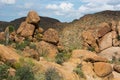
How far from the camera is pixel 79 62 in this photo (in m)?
50.8

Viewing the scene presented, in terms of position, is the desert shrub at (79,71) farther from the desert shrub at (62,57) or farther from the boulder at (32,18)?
the boulder at (32,18)

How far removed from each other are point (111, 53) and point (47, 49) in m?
13.8

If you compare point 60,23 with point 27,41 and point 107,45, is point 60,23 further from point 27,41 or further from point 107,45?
point 27,41

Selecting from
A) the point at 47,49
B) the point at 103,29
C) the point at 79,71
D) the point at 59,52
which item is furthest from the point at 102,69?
the point at 103,29

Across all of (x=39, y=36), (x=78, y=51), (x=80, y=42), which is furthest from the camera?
(x=80, y=42)

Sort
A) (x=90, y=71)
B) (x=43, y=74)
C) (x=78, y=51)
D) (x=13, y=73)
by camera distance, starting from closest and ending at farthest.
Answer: (x=13, y=73), (x=43, y=74), (x=90, y=71), (x=78, y=51)

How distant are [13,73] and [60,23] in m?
51.0

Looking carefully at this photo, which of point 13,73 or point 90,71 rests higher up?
point 13,73

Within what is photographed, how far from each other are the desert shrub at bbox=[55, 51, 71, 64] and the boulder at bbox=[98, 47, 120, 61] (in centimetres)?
1148

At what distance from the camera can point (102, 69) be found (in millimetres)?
49562

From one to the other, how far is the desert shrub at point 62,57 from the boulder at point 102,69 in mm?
4244

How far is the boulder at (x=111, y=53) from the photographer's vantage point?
209 ft

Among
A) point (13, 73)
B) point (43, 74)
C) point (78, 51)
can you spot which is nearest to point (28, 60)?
point (43, 74)

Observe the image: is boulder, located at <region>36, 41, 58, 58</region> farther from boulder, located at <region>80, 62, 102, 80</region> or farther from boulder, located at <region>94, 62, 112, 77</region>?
boulder, located at <region>94, 62, 112, 77</region>
